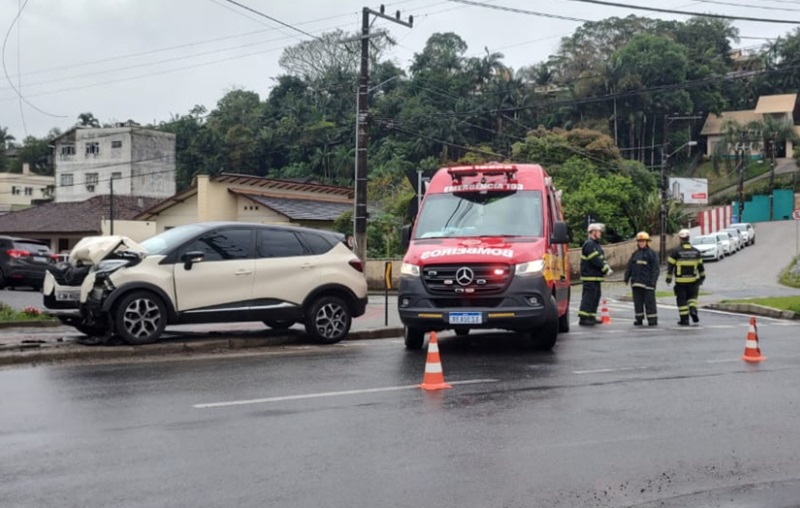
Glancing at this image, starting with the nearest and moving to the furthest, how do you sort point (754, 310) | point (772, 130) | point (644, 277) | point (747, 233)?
point (644, 277)
point (754, 310)
point (747, 233)
point (772, 130)

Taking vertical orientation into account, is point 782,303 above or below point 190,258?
below

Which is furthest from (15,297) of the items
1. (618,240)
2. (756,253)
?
(756,253)

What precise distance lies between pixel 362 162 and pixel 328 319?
11099 millimetres

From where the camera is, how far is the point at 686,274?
1733 cm

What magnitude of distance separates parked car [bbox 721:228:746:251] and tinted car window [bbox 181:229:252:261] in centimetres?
4678

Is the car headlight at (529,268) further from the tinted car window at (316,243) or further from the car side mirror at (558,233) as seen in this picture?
the tinted car window at (316,243)

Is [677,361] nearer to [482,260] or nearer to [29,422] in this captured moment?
[482,260]

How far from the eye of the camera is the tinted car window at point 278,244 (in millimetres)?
12844

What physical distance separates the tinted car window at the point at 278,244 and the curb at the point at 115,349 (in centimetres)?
129

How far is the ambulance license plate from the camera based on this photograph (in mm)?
11555

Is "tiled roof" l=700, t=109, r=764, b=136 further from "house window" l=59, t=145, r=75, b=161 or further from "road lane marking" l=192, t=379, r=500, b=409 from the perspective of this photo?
"road lane marking" l=192, t=379, r=500, b=409

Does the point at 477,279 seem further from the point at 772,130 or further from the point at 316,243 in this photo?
the point at 772,130

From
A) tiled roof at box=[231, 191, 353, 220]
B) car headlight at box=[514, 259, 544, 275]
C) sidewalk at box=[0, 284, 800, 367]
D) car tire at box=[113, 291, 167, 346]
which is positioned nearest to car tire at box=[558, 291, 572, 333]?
sidewalk at box=[0, 284, 800, 367]

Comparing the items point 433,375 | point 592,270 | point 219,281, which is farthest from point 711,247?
point 433,375
